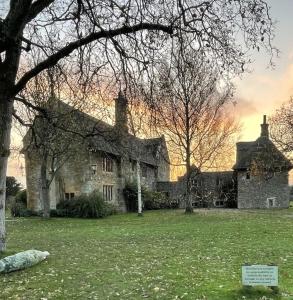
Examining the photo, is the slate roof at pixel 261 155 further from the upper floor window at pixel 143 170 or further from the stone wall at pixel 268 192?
the upper floor window at pixel 143 170

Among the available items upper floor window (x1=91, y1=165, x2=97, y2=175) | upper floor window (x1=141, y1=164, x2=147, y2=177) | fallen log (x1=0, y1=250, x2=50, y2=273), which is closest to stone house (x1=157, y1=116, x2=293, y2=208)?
upper floor window (x1=141, y1=164, x2=147, y2=177)

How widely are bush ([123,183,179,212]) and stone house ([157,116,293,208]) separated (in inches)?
149

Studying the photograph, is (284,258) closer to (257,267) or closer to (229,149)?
(257,267)

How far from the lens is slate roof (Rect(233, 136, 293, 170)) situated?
162 feet

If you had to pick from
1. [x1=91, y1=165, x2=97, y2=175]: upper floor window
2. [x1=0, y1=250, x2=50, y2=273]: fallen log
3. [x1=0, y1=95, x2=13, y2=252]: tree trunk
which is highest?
[x1=91, y1=165, x2=97, y2=175]: upper floor window

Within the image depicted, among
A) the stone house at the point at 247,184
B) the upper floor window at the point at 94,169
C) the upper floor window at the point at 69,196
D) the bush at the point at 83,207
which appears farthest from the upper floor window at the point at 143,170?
the bush at the point at 83,207

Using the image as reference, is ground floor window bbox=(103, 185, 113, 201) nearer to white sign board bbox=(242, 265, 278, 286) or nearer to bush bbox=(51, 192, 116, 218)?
bush bbox=(51, 192, 116, 218)

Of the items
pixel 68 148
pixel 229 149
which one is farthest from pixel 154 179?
pixel 68 148

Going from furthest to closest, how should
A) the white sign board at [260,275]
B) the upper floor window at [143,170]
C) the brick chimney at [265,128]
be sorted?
the upper floor window at [143,170]
the brick chimney at [265,128]
the white sign board at [260,275]

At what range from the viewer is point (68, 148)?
37156 mm

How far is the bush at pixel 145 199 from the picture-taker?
172 feet

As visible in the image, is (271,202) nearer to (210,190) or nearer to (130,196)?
(210,190)

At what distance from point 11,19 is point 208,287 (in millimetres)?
7497

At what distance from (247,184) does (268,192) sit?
2.56 meters
